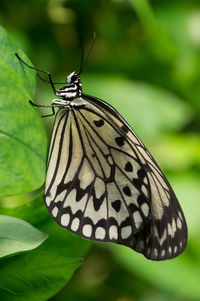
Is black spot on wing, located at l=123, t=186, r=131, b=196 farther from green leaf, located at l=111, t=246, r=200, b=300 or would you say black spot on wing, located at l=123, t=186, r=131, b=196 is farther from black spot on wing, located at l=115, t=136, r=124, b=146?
green leaf, located at l=111, t=246, r=200, b=300

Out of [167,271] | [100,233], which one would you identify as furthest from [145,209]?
[167,271]

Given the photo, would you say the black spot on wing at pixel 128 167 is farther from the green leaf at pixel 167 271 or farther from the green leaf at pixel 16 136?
the green leaf at pixel 167 271

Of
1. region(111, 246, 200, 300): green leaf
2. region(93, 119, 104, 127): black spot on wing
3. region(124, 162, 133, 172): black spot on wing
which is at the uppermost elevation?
region(93, 119, 104, 127): black spot on wing

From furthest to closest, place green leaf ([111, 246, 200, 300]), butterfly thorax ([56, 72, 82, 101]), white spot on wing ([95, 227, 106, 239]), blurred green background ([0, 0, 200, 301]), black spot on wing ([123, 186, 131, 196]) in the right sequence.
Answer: blurred green background ([0, 0, 200, 301]), green leaf ([111, 246, 200, 300]), butterfly thorax ([56, 72, 82, 101]), black spot on wing ([123, 186, 131, 196]), white spot on wing ([95, 227, 106, 239])

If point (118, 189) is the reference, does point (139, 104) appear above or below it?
above

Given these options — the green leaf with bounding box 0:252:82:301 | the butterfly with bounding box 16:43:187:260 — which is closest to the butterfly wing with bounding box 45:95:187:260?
the butterfly with bounding box 16:43:187:260

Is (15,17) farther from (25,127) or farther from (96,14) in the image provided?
(25,127)

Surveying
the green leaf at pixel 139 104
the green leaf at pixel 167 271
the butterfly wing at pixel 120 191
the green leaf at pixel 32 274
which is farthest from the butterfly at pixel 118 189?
the green leaf at pixel 139 104

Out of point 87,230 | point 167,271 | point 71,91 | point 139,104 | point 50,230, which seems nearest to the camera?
point 50,230

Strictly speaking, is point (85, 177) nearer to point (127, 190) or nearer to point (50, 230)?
point (127, 190)

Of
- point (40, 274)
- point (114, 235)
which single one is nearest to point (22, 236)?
point (40, 274)
